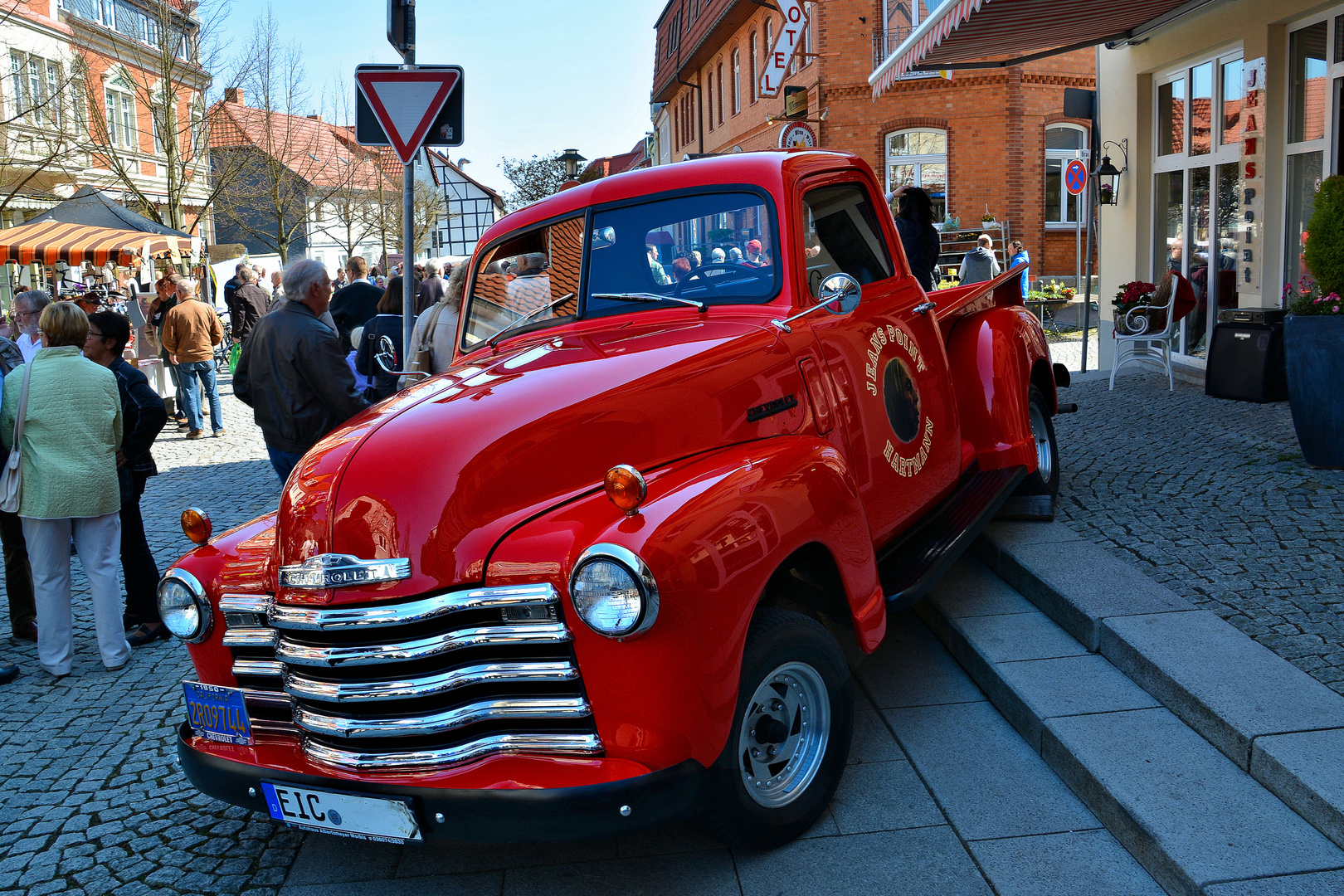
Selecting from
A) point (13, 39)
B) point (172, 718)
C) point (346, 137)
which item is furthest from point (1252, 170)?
point (346, 137)

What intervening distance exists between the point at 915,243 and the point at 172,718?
5849 mm

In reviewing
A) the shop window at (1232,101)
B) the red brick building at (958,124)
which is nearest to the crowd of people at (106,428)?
the shop window at (1232,101)

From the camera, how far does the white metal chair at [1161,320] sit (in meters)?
11.0

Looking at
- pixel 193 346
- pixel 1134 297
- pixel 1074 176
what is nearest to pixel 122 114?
pixel 193 346

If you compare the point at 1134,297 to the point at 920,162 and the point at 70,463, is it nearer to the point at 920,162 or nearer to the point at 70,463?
the point at 70,463

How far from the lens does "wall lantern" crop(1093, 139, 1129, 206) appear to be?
13.3 metres

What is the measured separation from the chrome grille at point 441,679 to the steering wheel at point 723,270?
1736 millimetres

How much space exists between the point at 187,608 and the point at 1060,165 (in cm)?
2608

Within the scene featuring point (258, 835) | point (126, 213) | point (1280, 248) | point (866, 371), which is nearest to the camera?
point (258, 835)

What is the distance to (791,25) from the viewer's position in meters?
17.2

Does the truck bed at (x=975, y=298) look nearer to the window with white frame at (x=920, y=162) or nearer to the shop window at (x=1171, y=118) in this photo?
the shop window at (x=1171, y=118)

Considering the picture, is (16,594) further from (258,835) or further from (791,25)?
(791,25)

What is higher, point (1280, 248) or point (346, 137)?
point (346, 137)

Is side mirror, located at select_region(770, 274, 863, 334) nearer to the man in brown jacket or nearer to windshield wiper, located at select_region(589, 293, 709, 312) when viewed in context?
windshield wiper, located at select_region(589, 293, 709, 312)
